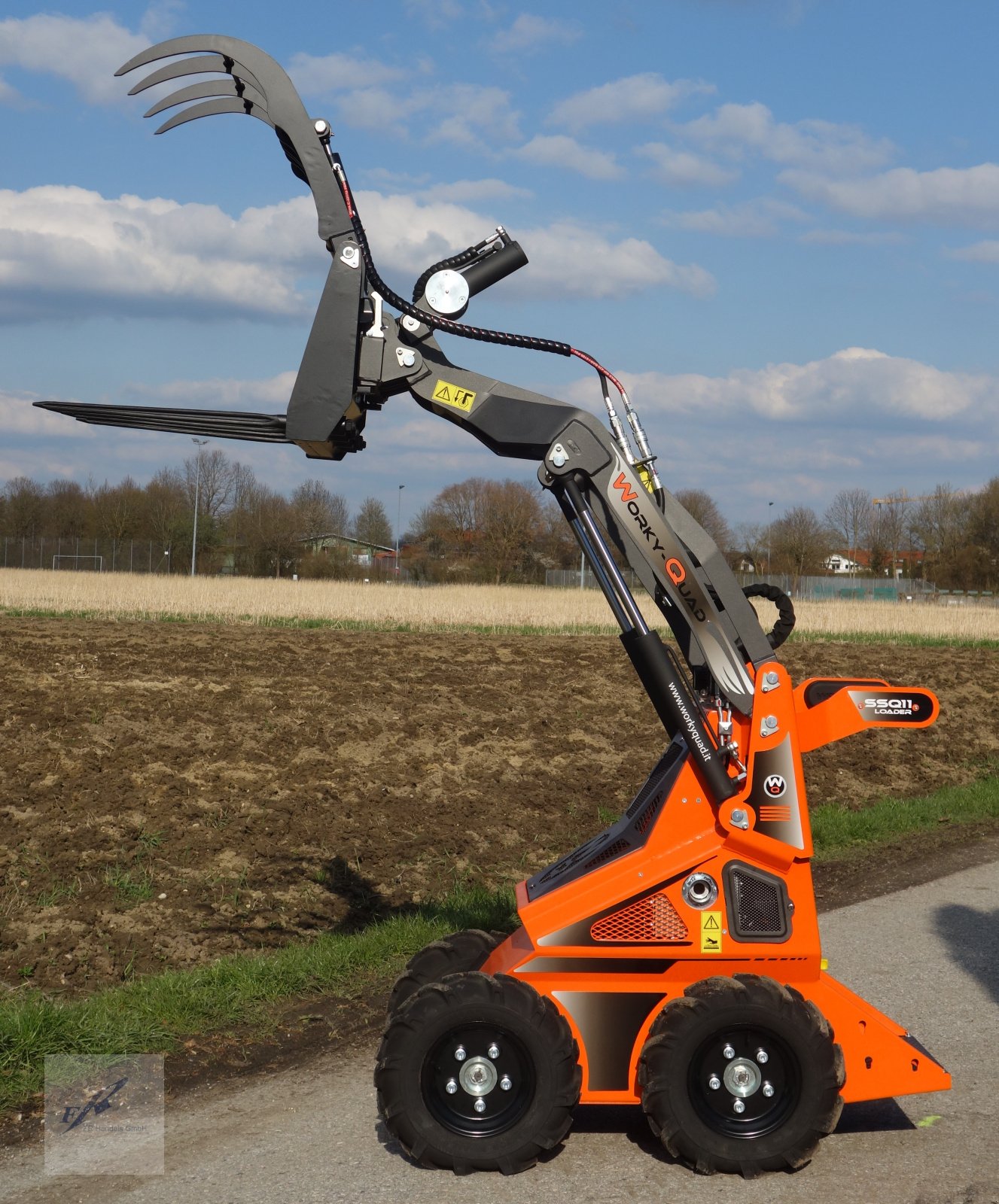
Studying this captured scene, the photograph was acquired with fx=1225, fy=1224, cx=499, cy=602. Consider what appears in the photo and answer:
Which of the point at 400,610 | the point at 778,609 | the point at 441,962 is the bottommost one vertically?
the point at 441,962

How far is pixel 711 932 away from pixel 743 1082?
1.71ft

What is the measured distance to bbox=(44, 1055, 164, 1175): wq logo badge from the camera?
433 cm

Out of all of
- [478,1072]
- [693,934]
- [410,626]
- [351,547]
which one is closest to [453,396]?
[693,934]

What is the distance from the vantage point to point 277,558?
66500mm

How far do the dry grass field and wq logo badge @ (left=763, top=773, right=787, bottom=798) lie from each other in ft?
64.6

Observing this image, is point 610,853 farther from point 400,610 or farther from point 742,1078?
point 400,610

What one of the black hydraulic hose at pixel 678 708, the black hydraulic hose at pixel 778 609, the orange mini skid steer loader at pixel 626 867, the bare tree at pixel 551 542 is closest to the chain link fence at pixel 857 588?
the bare tree at pixel 551 542

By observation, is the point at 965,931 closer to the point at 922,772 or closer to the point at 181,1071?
the point at 181,1071

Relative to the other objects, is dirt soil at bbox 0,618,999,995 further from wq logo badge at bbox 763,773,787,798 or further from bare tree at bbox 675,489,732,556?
bare tree at bbox 675,489,732,556

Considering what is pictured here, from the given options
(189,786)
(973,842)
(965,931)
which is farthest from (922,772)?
(189,786)

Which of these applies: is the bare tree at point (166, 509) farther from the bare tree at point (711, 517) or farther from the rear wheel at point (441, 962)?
the rear wheel at point (441, 962)

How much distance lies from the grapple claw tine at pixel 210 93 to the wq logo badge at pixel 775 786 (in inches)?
123

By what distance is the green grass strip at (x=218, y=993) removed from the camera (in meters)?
5.34

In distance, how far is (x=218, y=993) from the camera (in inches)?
242
